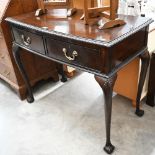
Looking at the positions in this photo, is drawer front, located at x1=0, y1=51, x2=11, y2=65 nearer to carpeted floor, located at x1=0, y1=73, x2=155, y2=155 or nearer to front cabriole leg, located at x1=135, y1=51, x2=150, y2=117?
carpeted floor, located at x1=0, y1=73, x2=155, y2=155

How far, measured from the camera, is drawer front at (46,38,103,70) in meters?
1.08

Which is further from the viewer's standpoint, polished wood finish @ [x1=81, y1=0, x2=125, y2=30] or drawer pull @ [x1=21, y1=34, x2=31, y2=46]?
drawer pull @ [x1=21, y1=34, x2=31, y2=46]

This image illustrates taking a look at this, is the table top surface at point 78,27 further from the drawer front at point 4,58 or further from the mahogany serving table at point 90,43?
the drawer front at point 4,58

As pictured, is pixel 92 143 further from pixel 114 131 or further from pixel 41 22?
pixel 41 22

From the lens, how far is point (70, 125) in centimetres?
164

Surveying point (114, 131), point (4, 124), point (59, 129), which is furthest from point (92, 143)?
point (4, 124)

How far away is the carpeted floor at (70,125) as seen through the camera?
144 cm

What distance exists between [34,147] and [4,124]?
15.8 inches

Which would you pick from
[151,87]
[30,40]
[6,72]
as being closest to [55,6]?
[30,40]

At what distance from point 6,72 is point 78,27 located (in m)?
1.08

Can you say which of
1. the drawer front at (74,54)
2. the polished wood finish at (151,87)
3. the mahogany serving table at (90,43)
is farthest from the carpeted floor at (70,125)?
the drawer front at (74,54)

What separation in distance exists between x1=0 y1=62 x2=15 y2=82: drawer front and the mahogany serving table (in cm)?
52

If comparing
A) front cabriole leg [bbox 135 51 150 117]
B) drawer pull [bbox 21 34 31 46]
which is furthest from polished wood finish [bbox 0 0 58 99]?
front cabriole leg [bbox 135 51 150 117]

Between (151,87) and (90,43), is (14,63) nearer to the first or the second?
(90,43)
